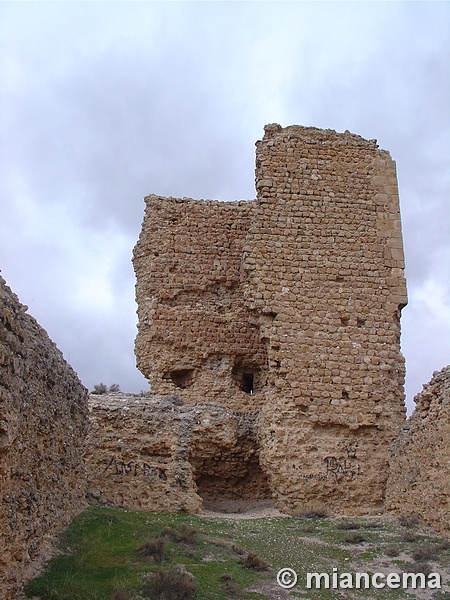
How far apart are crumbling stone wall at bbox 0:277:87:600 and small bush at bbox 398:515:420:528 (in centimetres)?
500

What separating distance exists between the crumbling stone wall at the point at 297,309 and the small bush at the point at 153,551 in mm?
4581

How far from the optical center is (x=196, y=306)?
14961 millimetres

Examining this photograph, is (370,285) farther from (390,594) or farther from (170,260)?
(390,594)

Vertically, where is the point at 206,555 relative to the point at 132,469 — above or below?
below

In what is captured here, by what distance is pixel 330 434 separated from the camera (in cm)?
1230

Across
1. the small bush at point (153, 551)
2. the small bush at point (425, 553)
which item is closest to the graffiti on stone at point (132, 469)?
the small bush at point (153, 551)

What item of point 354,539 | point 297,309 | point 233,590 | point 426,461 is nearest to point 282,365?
point 297,309

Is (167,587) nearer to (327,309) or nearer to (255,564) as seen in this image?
(255,564)

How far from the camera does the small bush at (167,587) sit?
21.2 feet

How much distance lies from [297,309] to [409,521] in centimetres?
437

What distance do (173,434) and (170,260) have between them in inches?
176

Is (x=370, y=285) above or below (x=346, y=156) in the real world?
below

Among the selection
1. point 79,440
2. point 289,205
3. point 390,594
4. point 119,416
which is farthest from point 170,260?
point 390,594

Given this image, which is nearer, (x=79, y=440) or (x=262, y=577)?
(x=262, y=577)
